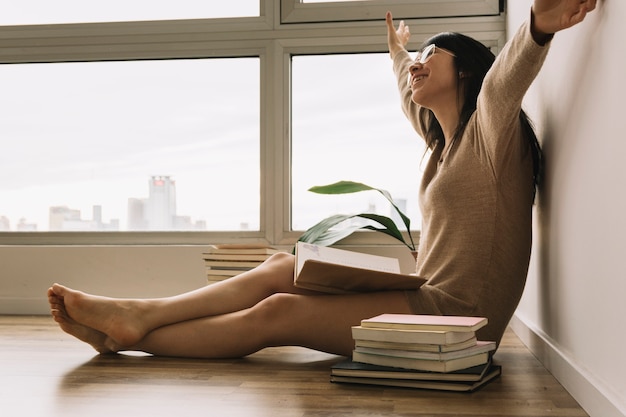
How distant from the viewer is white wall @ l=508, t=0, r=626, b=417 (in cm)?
126

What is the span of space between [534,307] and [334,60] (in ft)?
5.10

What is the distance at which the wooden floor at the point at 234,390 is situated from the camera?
1446mm

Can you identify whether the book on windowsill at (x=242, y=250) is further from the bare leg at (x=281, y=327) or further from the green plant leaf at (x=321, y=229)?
A: the bare leg at (x=281, y=327)

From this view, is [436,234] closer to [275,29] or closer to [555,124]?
[555,124]

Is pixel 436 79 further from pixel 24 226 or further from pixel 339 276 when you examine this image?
pixel 24 226

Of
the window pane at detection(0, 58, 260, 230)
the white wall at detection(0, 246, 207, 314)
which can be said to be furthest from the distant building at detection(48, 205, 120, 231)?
the white wall at detection(0, 246, 207, 314)

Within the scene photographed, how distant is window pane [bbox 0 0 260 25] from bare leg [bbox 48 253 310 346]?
1.63m

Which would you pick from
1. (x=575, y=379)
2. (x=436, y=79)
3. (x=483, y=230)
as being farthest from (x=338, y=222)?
(x=575, y=379)

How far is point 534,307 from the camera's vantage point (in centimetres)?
223

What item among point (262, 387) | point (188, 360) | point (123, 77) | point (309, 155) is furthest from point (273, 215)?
point (262, 387)

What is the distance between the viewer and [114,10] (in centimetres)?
342

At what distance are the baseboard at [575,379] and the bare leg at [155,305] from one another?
0.66 m

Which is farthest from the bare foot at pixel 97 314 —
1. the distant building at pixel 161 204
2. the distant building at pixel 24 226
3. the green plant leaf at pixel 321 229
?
the distant building at pixel 24 226

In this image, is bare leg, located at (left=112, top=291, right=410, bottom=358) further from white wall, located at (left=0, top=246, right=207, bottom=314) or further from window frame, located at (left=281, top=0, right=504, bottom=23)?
window frame, located at (left=281, top=0, right=504, bottom=23)
